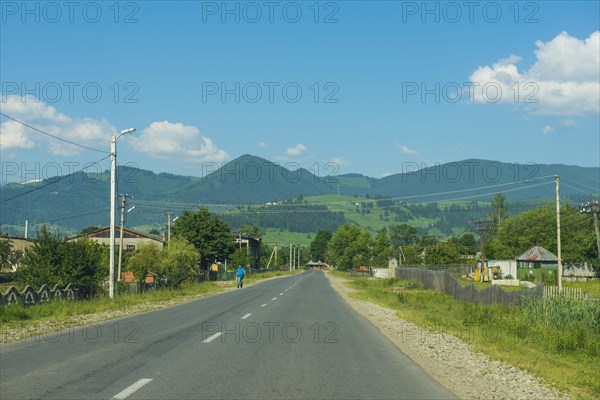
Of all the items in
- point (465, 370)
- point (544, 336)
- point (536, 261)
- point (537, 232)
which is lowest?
point (536, 261)

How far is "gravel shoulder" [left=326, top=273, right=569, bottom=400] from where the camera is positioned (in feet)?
31.8

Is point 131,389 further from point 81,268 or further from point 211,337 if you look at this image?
point 81,268

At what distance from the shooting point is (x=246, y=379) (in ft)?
32.2

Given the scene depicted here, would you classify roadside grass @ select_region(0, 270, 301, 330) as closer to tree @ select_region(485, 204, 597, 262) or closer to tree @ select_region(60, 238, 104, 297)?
tree @ select_region(60, 238, 104, 297)

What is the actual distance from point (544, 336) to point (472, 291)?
15529 mm

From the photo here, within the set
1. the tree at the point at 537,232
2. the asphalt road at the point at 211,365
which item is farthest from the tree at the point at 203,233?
the asphalt road at the point at 211,365

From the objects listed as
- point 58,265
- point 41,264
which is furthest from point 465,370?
point 41,264

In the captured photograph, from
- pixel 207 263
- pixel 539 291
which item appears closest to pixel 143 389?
pixel 539 291

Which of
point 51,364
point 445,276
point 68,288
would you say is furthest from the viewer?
point 445,276

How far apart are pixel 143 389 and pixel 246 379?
169 centimetres

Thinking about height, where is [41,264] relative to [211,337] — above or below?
above

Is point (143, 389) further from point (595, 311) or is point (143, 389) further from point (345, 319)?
point (595, 311)

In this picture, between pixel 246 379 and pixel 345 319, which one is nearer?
pixel 246 379

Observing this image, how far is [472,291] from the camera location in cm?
3478
